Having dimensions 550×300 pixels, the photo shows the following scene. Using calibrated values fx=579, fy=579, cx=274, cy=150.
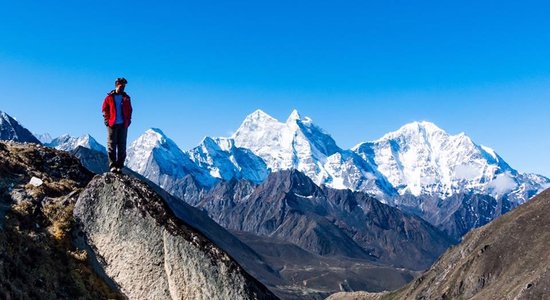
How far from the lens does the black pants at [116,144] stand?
25625 mm

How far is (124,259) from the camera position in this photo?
21.4m

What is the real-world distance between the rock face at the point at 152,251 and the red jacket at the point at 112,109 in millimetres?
3478

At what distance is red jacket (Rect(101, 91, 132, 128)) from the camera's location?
25172mm

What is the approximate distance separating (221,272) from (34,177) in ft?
31.7

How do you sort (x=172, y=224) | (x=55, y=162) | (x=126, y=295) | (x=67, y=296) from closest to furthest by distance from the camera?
(x=67, y=296) → (x=126, y=295) → (x=172, y=224) → (x=55, y=162)

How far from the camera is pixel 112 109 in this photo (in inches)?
995

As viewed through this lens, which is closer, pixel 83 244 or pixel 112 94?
pixel 83 244

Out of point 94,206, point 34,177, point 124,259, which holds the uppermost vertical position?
point 34,177

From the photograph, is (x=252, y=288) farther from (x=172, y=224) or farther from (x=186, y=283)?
(x=172, y=224)

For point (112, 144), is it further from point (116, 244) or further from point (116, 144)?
point (116, 244)

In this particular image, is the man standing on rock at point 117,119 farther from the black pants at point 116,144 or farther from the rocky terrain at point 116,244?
the rocky terrain at point 116,244

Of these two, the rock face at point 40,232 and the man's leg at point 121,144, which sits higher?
the man's leg at point 121,144

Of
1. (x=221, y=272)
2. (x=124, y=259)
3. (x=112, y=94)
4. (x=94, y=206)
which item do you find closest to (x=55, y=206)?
(x=94, y=206)

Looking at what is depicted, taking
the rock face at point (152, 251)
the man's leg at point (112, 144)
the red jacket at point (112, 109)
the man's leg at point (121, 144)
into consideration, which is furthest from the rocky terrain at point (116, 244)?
the red jacket at point (112, 109)
